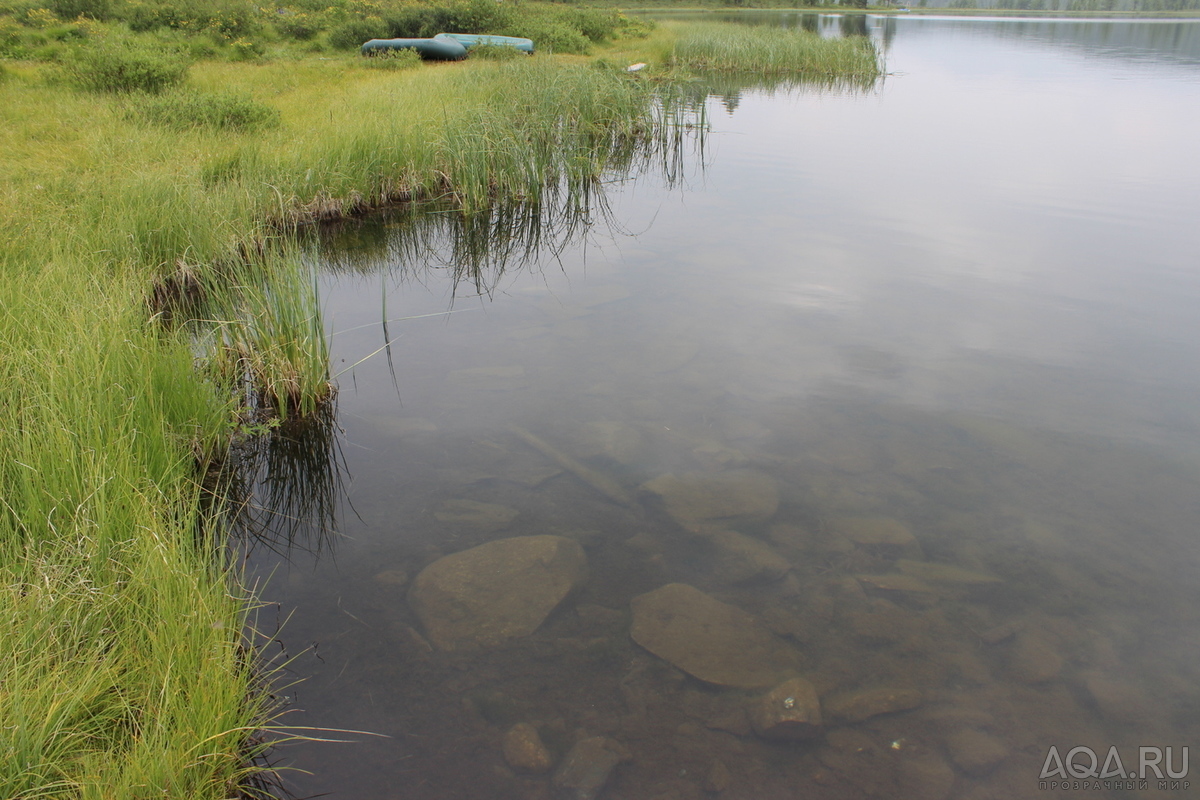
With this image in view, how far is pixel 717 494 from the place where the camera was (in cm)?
372

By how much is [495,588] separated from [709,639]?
905mm

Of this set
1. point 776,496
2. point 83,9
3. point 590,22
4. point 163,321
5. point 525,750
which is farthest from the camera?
point 590,22

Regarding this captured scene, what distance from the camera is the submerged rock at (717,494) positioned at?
3.58 metres

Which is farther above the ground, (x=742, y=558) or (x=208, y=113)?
(x=208, y=113)

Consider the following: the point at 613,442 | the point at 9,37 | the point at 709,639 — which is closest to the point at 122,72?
the point at 9,37

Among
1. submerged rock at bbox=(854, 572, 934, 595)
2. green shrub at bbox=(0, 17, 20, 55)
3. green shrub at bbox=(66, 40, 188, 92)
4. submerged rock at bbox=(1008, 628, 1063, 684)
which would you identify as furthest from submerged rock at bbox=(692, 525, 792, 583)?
green shrub at bbox=(0, 17, 20, 55)

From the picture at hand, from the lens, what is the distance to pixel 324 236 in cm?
744

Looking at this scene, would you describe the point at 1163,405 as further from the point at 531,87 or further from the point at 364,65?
the point at 364,65

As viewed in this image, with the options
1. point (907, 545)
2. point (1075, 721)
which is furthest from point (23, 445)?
point (1075, 721)

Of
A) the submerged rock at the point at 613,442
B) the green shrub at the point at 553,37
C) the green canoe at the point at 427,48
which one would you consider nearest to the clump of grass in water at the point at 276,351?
the submerged rock at the point at 613,442

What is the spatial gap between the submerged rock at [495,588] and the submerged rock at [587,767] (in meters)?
0.58

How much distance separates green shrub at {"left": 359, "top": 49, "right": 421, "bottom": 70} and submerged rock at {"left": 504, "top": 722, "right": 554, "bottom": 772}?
14298 mm

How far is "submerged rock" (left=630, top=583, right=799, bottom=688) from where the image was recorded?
8.86 ft

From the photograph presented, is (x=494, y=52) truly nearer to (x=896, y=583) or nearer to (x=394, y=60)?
(x=394, y=60)
